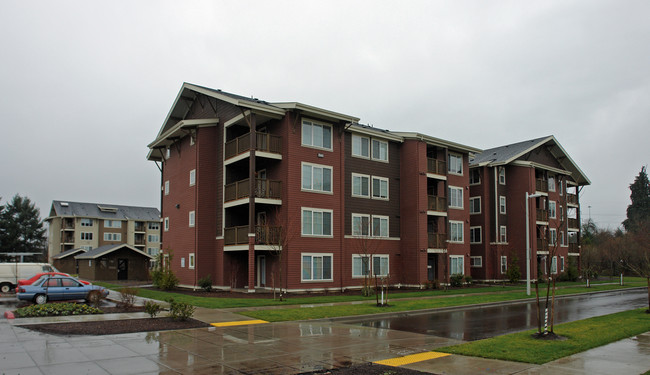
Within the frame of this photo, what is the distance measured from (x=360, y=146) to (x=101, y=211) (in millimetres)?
63947

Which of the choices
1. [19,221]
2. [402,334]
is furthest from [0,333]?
[19,221]

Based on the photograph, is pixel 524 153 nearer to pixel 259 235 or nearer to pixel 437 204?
pixel 437 204

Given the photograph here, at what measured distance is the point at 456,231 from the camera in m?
40.3

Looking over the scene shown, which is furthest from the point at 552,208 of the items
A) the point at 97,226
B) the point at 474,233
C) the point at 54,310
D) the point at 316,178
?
the point at 97,226

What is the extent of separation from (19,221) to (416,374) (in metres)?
90.4

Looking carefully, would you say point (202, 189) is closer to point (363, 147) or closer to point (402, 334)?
point (363, 147)

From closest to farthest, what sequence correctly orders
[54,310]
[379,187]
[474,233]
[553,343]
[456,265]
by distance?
[553,343] → [54,310] → [379,187] → [456,265] → [474,233]

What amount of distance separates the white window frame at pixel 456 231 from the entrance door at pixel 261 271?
636 inches

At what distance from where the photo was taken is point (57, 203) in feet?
263

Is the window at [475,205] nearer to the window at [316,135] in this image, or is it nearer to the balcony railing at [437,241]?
the balcony railing at [437,241]

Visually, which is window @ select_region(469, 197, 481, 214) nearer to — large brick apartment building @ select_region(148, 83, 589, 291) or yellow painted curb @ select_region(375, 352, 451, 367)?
large brick apartment building @ select_region(148, 83, 589, 291)

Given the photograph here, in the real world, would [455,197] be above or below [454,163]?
below

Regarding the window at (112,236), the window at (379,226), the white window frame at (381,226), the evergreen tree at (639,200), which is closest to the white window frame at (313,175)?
the white window frame at (381,226)

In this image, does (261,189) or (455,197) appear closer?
(261,189)
